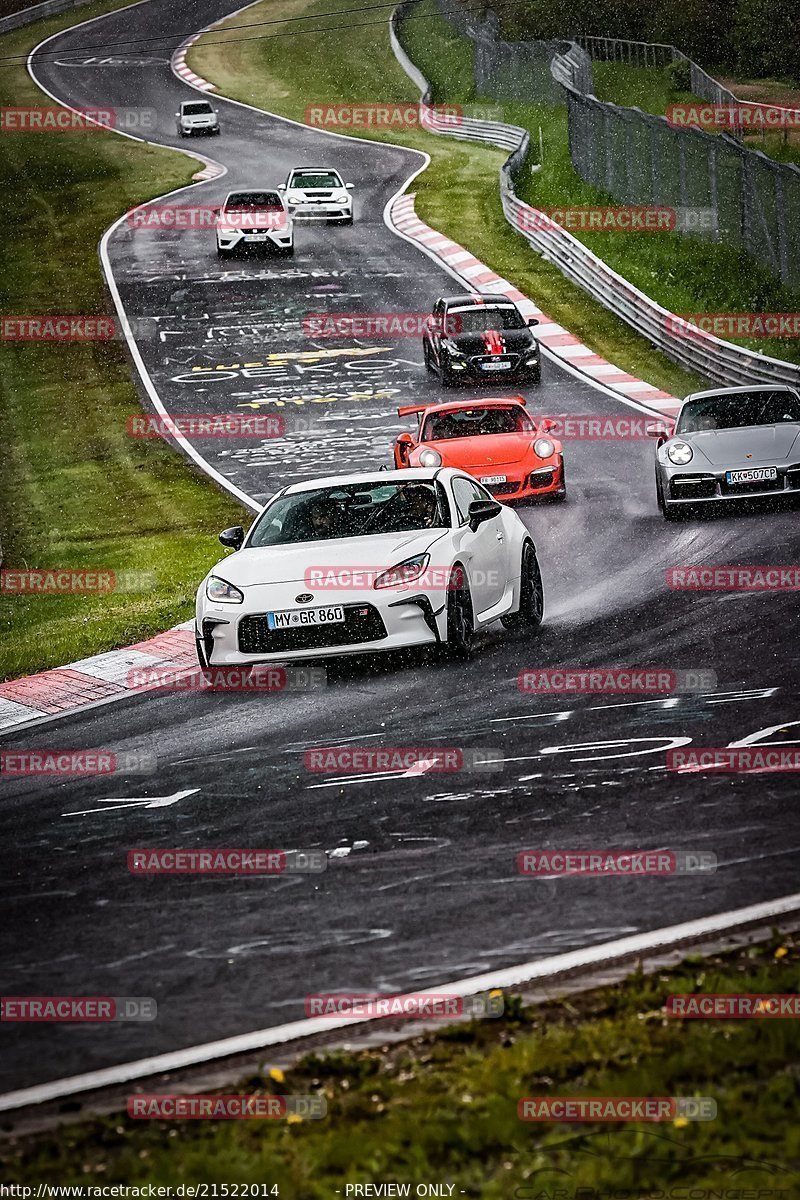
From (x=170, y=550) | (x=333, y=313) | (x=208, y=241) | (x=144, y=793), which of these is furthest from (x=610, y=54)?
(x=144, y=793)

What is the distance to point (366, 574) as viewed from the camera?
472 inches

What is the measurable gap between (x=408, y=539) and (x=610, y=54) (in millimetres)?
52431

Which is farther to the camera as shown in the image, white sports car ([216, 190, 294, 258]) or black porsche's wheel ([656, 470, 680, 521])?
white sports car ([216, 190, 294, 258])

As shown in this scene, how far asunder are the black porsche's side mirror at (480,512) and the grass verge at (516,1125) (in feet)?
23.4

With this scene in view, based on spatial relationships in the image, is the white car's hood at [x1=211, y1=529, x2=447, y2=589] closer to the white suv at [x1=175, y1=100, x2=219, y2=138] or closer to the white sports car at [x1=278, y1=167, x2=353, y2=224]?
the white sports car at [x1=278, y1=167, x2=353, y2=224]

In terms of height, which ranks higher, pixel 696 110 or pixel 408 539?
pixel 696 110

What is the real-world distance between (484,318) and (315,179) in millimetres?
16618

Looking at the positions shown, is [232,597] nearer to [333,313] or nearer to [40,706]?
[40,706]

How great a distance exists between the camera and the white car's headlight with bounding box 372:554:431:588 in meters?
11.9

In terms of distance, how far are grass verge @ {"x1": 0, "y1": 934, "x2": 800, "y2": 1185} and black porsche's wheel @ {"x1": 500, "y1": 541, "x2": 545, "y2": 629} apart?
765 centimetres

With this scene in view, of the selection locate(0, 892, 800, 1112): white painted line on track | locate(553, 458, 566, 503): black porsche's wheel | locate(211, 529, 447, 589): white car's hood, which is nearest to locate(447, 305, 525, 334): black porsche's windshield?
locate(553, 458, 566, 503): black porsche's wheel

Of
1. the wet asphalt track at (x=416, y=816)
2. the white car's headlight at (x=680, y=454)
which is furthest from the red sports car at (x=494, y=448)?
the white car's headlight at (x=680, y=454)

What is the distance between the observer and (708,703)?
34.5 feet

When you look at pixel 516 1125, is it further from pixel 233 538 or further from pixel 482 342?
pixel 482 342
